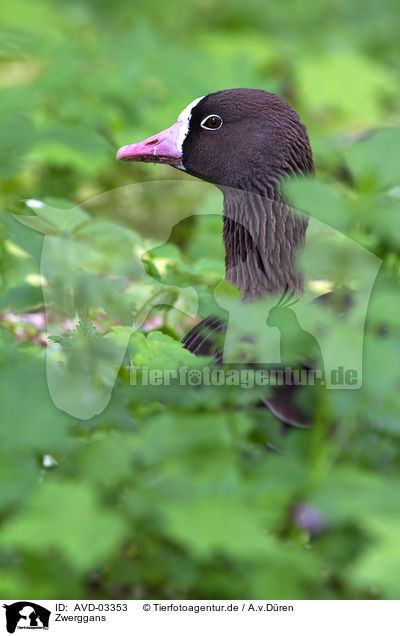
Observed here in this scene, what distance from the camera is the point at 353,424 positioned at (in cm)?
143

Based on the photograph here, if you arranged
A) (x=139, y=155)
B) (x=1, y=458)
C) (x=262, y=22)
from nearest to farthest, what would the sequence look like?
(x=1, y=458) → (x=139, y=155) → (x=262, y=22)

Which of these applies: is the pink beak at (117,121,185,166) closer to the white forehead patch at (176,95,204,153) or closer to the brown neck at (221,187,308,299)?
the white forehead patch at (176,95,204,153)

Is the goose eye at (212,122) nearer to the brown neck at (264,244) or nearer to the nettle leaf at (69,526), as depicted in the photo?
the brown neck at (264,244)

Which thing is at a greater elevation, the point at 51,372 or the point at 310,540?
the point at 51,372

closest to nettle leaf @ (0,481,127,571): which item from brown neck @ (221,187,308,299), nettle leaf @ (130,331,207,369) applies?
nettle leaf @ (130,331,207,369)

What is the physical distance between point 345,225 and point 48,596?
0.75 m

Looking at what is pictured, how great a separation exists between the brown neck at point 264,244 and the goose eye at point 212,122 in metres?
0.22

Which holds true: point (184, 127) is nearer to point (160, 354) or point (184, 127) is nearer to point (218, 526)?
point (160, 354)

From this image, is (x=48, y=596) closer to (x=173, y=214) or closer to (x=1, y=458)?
(x=1, y=458)

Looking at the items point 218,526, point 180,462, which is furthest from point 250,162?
point 218,526

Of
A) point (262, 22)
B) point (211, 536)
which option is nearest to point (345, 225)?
point (211, 536)
